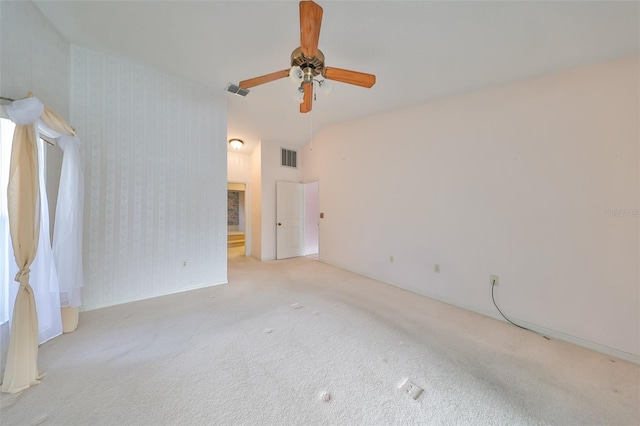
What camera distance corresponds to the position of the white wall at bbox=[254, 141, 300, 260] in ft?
16.3

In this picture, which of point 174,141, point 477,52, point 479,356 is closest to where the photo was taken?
point 479,356

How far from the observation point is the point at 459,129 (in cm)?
271

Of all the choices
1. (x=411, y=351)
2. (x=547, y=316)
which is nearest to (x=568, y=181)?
(x=547, y=316)

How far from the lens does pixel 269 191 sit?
16.6ft

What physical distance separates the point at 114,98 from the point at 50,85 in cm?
56

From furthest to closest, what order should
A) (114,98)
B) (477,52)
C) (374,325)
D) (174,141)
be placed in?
(174,141)
(114,98)
(374,325)
(477,52)

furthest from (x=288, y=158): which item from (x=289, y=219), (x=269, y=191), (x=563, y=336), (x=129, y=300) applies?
(x=563, y=336)

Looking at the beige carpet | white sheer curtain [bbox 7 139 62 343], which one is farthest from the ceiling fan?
the beige carpet

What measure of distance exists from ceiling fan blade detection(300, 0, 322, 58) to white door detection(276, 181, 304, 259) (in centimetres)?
376

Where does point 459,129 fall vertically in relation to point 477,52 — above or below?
below

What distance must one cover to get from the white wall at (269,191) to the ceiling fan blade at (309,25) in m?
3.67

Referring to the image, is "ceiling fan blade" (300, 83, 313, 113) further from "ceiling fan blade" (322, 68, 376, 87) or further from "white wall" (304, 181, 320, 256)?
"white wall" (304, 181, 320, 256)

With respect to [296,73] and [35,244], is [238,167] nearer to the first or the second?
[35,244]

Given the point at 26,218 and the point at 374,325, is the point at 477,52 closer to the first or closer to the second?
the point at 374,325
